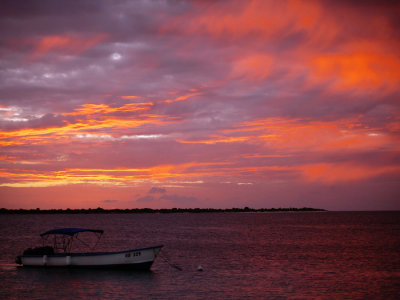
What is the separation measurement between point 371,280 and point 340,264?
979 cm

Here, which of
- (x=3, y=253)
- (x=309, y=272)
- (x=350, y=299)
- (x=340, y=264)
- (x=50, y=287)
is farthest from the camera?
(x=3, y=253)

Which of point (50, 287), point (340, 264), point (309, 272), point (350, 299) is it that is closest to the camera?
point (350, 299)

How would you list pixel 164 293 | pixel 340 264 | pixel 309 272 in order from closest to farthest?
pixel 164 293 → pixel 309 272 → pixel 340 264

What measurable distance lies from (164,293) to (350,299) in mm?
12364

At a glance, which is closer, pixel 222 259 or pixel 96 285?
pixel 96 285

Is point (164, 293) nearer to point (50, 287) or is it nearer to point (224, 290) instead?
point (224, 290)

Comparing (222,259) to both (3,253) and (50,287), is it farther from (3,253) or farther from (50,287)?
(3,253)

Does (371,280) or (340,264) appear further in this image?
(340,264)

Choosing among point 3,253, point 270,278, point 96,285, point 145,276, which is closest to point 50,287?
point 96,285

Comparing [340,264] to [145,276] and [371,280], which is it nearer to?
[371,280]

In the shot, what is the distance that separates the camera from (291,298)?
28.3m

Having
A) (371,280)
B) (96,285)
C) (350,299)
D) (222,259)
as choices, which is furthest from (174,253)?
(350,299)

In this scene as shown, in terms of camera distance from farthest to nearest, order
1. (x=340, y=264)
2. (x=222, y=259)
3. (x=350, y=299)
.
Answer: (x=222, y=259), (x=340, y=264), (x=350, y=299)

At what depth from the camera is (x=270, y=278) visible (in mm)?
35719
